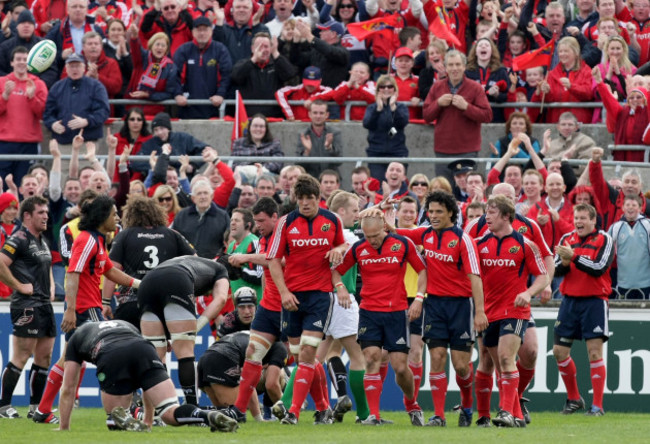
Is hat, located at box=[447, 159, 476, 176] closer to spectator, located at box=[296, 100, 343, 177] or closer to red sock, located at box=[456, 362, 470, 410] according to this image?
spectator, located at box=[296, 100, 343, 177]

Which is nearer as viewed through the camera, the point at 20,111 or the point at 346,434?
the point at 346,434

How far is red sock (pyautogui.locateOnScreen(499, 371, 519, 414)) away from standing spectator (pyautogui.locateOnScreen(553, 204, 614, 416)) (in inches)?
109

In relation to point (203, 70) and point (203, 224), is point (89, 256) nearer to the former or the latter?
point (203, 224)

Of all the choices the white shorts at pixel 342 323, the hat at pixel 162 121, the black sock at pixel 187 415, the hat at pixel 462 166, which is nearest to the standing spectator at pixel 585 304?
the white shorts at pixel 342 323

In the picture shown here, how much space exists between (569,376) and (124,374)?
6462mm

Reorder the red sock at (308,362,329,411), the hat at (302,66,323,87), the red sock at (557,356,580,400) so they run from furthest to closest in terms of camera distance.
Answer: the hat at (302,66,323,87) → the red sock at (557,356,580,400) → the red sock at (308,362,329,411)

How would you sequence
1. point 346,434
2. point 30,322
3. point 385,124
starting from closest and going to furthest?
1. point 346,434
2. point 30,322
3. point 385,124

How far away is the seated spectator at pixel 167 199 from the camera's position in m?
17.9

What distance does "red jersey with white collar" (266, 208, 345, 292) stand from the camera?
47.1 ft

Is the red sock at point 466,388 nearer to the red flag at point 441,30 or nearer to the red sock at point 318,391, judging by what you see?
the red sock at point 318,391

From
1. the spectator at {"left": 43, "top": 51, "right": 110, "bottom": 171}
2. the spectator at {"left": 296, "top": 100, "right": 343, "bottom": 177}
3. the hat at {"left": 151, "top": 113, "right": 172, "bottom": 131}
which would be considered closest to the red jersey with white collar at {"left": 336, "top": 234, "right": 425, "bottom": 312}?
the spectator at {"left": 296, "top": 100, "right": 343, "bottom": 177}

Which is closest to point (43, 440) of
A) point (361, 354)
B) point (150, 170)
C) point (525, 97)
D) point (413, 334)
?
point (361, 354)

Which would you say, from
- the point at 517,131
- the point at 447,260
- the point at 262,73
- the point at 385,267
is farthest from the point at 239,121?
the point at 447,260

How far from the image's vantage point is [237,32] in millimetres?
22578
